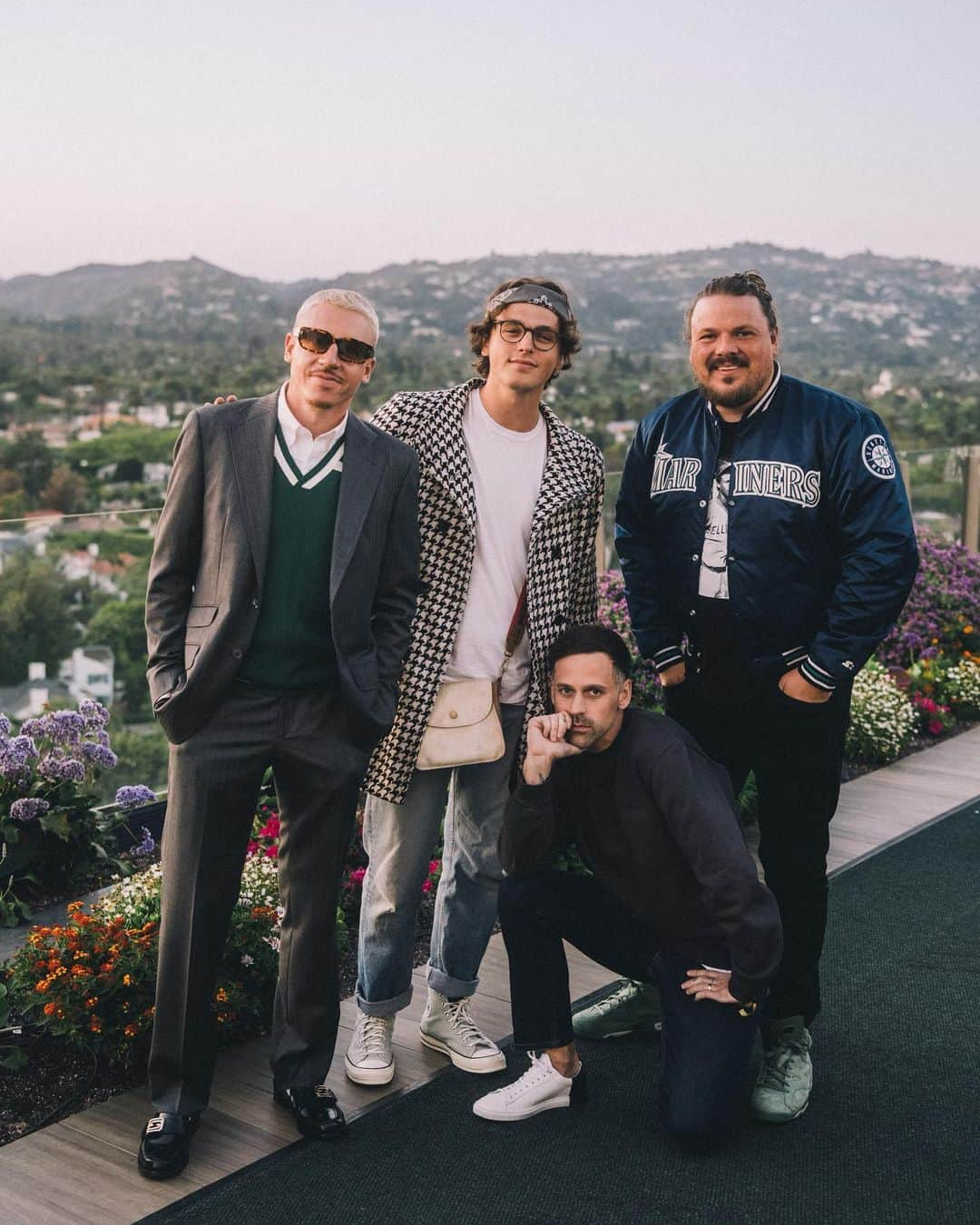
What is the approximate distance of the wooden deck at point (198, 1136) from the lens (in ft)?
8.65

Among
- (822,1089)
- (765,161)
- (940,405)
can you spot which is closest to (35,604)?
(822,1089)

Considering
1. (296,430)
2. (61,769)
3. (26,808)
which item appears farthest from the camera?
(61,769)

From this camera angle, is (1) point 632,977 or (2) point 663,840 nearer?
(2) point 663,840

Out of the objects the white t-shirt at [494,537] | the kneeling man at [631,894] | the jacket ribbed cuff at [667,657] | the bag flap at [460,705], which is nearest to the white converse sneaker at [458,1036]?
the kneeling man at [631,894]

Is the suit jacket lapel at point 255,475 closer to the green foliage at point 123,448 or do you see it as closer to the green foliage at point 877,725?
the green foliage at point 877,725

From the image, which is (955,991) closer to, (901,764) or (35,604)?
(901,764)

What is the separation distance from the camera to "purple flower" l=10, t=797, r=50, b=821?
13.7 ft

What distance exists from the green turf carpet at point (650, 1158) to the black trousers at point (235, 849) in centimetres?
31

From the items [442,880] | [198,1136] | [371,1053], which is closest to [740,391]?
[442,880]

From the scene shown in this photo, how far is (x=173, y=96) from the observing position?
53375mm

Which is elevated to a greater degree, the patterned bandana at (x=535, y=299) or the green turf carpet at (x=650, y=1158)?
the patterned bandana at (x=535, y=299)

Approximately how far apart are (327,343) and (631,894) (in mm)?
1377

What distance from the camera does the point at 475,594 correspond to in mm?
3068

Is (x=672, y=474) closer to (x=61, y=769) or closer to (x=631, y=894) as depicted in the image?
(x=631, y=894)
